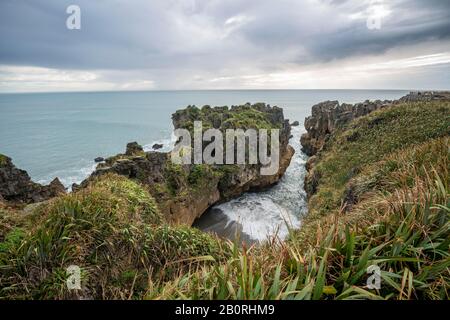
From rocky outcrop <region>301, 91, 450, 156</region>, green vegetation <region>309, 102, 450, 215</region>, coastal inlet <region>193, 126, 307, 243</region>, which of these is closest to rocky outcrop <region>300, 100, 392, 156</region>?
rocky outcrop <region>301, 91, 450, 156</region>

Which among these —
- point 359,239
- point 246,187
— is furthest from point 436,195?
point 246,187

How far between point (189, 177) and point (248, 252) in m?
23.2

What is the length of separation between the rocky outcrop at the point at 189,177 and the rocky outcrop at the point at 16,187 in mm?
2555

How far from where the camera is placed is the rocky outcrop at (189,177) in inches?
789

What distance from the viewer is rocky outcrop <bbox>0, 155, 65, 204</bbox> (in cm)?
1540

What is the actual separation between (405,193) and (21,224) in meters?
9.50

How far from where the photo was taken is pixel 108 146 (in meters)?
72.4

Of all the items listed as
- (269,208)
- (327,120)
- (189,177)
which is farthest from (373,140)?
(327,120)

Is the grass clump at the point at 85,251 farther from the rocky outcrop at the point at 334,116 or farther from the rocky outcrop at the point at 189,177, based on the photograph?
the rocky outcrop at the point at 334,116

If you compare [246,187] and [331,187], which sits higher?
[331,187]

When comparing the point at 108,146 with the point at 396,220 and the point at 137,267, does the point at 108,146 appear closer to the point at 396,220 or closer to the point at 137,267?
the point at 137,267

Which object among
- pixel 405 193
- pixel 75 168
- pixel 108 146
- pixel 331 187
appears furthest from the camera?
pixel 108 146

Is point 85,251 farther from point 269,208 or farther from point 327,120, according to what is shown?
point 327,120
